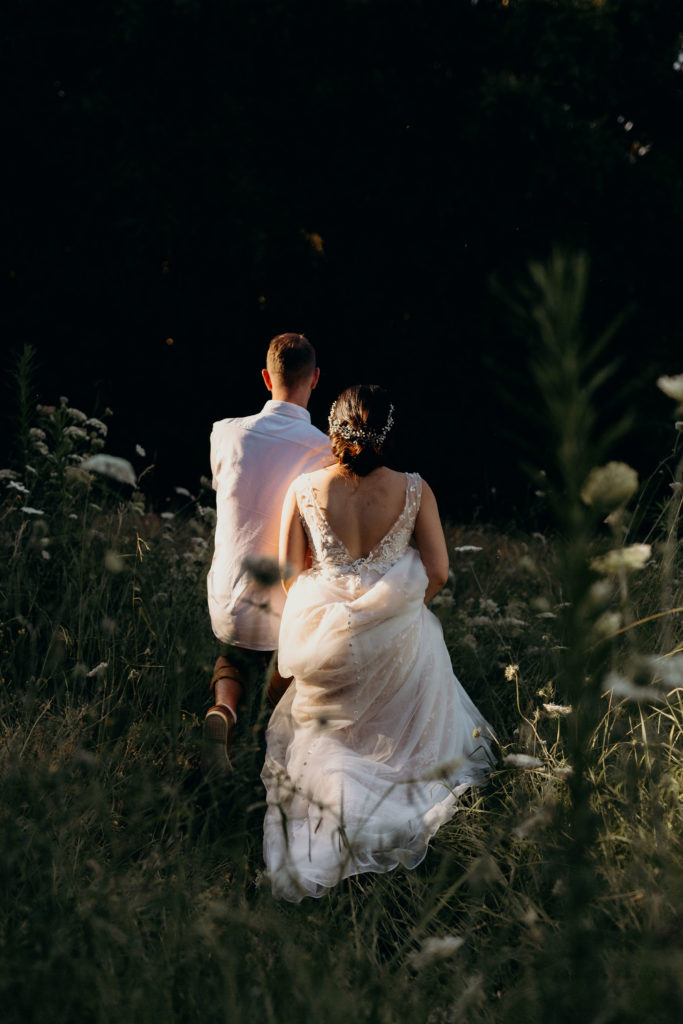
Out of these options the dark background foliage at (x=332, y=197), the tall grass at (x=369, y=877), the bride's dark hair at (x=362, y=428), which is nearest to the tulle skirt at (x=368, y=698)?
the tall grass at (x=369, y=877)

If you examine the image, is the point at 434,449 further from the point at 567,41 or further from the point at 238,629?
the point at 238,629

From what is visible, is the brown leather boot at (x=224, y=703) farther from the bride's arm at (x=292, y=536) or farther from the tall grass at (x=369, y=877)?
the bride's arm at (x=292, y=536)

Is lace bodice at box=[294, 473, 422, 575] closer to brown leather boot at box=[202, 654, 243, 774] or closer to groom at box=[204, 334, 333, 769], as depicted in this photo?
groom at box=[204, 334, 333, 769]

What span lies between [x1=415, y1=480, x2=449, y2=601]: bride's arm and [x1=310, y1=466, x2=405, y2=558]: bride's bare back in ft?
0.40

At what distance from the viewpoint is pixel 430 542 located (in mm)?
3713

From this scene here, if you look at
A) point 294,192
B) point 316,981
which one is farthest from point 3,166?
point 316,981

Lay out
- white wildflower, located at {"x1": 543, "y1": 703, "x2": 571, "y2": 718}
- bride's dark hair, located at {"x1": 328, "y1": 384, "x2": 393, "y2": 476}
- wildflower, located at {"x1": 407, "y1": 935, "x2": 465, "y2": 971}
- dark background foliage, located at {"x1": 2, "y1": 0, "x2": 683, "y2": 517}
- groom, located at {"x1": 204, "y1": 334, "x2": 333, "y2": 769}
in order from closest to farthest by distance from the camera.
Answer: wildflower, located at {"x1": 407, "y1": 935, "x2": 465, "y2": 971}
white wildflower, located at {"x1": 543, "y1": 703, "x2": 571, "y2": 718}
bride's dark hair, located at {"x1": 328, "y1": 384, "x2": 393, "y2": 476}
groom, located at {"x1": 204, "y1": 334, "x2": 333, "y2": 769}
dark background foliage, located at {"x1": 2, "y1": 0, "x2": 683, "y2": 517}

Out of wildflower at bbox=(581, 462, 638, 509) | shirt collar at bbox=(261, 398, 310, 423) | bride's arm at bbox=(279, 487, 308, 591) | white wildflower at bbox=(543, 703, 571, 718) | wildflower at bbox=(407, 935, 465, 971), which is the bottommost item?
wildflower at bbox=(407, 935, 465, 971)

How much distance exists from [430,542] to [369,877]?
1.44 meters

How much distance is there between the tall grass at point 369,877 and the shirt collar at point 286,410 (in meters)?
0.90

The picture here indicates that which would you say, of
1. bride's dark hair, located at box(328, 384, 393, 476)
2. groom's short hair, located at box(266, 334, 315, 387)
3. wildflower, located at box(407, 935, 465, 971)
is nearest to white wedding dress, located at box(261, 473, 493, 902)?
bride's dark hair, located at box(328, 384, 393, 476)

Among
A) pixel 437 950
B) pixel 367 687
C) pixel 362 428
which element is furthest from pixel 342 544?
pixel 437 950

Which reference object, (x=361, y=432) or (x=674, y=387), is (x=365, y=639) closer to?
(x=361, y=432)

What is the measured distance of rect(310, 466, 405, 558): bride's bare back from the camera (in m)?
3.61
